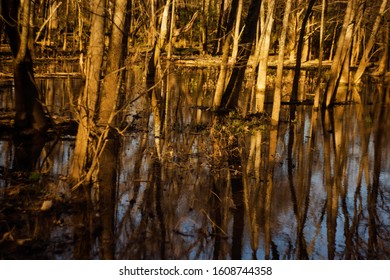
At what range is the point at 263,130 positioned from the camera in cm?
1664

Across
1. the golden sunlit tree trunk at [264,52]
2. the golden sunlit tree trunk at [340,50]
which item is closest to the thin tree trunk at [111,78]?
the golden sunlit tree trunk at [264,52]

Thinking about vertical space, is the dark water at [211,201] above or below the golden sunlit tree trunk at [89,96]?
below

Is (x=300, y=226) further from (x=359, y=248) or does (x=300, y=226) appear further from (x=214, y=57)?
(x=214, y=57)

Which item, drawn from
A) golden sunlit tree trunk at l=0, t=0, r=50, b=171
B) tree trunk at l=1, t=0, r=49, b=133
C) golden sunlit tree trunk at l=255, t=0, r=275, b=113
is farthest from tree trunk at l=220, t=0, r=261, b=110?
tree trunk at l=1, t=0, r=49, b=133

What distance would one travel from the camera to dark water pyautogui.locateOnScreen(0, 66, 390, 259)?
7184 millimetres

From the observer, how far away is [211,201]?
365 inches

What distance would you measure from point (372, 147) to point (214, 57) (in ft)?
96.9

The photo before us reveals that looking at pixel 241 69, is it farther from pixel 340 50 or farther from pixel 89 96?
pixel 89 96

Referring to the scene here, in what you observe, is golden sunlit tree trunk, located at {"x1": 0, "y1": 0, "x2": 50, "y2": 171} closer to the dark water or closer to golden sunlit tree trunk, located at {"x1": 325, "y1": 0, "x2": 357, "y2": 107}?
the dark water

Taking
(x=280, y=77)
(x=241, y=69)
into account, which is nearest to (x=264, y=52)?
(x=280, y=77)

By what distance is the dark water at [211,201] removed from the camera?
7.18 meters

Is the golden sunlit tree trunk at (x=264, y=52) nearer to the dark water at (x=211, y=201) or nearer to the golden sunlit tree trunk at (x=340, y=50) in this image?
the dark water at (x=211, y=201)
